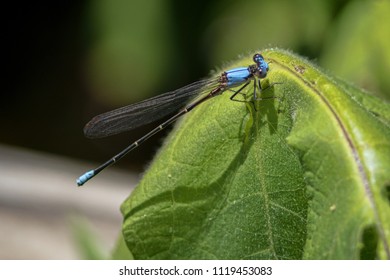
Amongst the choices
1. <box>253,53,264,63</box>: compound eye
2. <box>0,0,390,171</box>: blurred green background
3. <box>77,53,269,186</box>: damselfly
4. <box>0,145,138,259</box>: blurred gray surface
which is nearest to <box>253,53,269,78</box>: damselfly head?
<box>253,53,264,63</box>: compound eye

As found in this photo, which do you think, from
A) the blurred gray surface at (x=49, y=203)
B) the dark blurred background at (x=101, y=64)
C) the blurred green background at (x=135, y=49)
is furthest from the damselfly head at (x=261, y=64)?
the blurred gray surface at (x=49, y=203)

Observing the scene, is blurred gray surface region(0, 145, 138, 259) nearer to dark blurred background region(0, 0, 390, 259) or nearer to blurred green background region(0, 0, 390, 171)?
dark blurred background region(0, 0, 390, 259)

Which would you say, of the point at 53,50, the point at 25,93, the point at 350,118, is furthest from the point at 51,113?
the point at 350,118

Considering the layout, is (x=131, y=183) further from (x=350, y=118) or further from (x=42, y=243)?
(x=350, y=118)

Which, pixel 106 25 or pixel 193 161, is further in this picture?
pixel 106 25

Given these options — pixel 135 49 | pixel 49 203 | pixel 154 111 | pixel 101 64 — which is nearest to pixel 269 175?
pixel 154 111

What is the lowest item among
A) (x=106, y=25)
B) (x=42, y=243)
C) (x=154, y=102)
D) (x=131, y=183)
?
(x=154, y=102)

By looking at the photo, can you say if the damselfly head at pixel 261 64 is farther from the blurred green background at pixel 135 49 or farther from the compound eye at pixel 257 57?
the blurred green background at pixel 135 49
